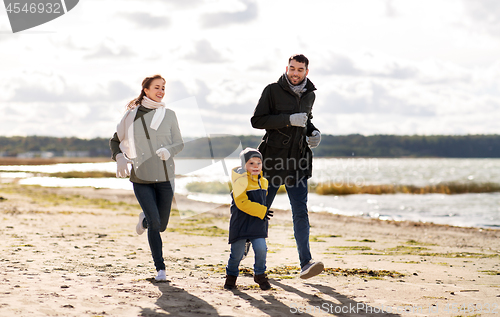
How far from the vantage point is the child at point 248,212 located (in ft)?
15.4

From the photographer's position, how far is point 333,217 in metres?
15.6

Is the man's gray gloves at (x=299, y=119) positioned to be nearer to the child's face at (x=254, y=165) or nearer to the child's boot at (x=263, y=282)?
the child's face at (x=254, y=165)

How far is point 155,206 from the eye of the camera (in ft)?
16.8

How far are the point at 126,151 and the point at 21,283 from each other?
167cm

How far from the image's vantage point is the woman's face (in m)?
5.17

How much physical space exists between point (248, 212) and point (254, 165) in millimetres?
469

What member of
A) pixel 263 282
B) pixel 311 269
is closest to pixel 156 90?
pixel 263 282

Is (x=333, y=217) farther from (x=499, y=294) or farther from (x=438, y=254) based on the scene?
(x=499, y=294)

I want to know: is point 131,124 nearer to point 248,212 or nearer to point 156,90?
point 156,90

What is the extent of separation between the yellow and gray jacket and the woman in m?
0.83

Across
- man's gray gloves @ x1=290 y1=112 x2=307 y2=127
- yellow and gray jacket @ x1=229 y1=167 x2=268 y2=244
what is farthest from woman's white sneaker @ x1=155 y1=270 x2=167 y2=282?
man's gray gloves @ x1=290 y1=112 x2=307 y2=127

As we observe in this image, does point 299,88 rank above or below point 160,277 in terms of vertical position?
above

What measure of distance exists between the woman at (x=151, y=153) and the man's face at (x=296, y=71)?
1.39 meters

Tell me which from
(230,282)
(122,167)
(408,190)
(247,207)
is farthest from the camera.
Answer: (408,190)
